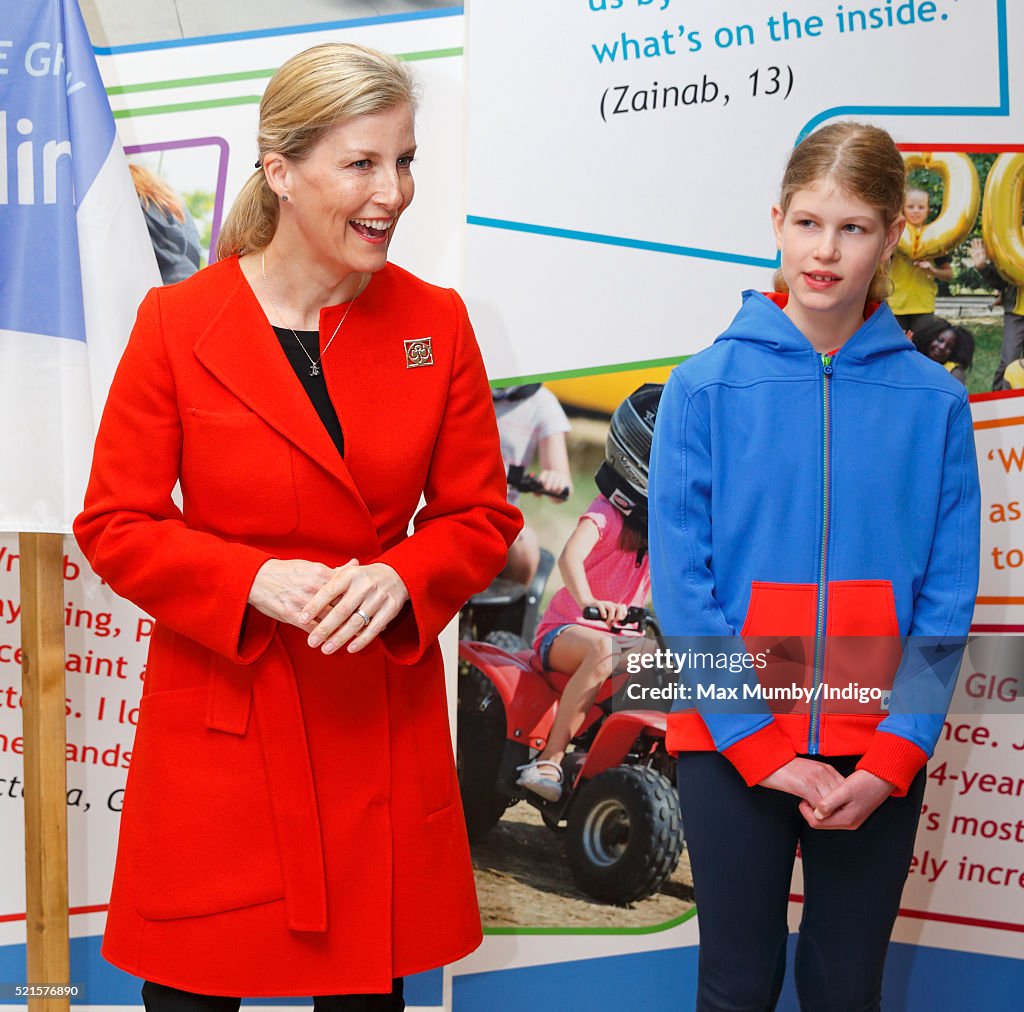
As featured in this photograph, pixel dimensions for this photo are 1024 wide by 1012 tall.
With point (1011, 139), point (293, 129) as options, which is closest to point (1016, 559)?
point (1011, 139)

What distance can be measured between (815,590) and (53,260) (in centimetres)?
145

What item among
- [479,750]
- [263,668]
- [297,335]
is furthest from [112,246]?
[479,750]

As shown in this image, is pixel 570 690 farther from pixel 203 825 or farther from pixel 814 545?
pixel 203 825

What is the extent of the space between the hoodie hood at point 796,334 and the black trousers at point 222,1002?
3.48ft

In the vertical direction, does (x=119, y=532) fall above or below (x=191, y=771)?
above

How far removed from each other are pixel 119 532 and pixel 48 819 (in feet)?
3.14

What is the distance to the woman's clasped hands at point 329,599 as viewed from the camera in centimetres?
153

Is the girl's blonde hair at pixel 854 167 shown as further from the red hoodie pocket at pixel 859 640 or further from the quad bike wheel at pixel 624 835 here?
the quad bike wheel at pixel 624 835

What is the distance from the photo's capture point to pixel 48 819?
7.54 feet

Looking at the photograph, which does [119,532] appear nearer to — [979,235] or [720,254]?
[720,254]

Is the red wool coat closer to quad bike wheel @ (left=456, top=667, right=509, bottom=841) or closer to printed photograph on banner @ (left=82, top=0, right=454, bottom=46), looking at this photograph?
quad bike wheel @ (left=456, top=667, right=509, bottom=841)

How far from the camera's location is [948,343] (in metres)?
2.54

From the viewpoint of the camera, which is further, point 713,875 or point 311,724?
point 713,875

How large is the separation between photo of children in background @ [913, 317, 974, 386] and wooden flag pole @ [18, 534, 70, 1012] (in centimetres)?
174
